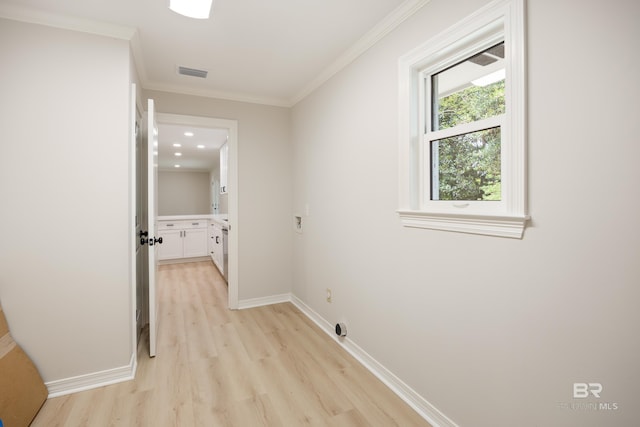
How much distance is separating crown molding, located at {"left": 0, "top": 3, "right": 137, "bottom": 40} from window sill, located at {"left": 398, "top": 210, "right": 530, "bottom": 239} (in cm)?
225

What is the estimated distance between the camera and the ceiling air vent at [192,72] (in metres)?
2.79

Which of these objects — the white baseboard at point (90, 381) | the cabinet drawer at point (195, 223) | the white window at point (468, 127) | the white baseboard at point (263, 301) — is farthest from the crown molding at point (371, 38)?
the cabinet drawer at point (195, 223)

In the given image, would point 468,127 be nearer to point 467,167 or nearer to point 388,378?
point 467,167

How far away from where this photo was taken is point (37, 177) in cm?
194

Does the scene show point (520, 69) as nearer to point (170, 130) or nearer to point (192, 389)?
point (192, 389)

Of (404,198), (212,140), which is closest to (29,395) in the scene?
(404,198)

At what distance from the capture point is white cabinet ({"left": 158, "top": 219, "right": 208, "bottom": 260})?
6176mm

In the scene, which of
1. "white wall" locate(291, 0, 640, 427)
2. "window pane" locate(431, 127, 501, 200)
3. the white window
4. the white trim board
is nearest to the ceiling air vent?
"white wall" locate(291, 0, 640, 427)

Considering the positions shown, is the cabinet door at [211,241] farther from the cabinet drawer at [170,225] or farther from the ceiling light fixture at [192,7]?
the ceiling light fixture at [192,7]

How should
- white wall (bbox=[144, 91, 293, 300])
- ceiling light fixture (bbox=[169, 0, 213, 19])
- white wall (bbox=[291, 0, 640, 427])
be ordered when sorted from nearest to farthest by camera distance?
white wall (bbox=[291, 0, 640, 427]), ceiling light fixture (bbox=[169, 0, 213, 19]), white wall (bbox=[144, 91, 293, 300])

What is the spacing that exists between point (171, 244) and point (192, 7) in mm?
5317

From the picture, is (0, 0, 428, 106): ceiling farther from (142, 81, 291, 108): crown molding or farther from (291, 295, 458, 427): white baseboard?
(291, 295, 458, 427): white baseboard

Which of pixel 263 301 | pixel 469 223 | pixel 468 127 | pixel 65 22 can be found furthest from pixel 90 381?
pixel 468 127

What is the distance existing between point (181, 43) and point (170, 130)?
9.23ft
